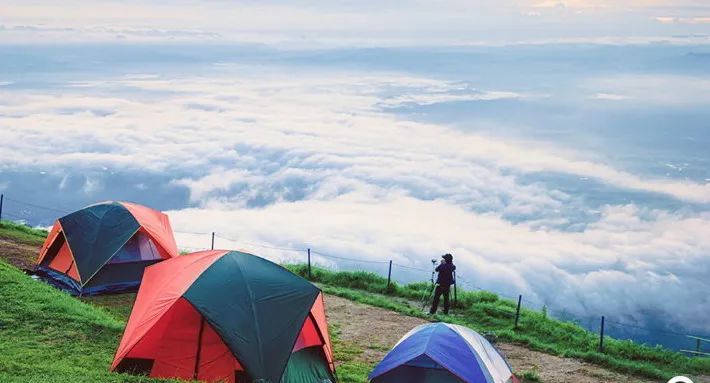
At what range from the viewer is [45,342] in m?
15.1

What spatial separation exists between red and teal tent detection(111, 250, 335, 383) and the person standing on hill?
23.1ft

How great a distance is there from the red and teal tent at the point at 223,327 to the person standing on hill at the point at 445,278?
706 cm

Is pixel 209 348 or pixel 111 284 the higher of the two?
pixel 209 348

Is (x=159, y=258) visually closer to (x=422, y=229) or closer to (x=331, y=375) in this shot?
(x=331, y=375)

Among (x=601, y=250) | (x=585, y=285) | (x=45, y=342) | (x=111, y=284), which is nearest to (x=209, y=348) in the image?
(x=45, y=342)

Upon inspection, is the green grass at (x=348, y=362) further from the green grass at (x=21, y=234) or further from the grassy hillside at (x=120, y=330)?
the green grass at (x=21, y=234)

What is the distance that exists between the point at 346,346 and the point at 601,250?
6750 inches

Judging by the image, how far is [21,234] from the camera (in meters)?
28.3

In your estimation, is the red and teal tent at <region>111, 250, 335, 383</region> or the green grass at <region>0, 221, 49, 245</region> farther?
the green grass at <region>0, 221, 49, 245</region>

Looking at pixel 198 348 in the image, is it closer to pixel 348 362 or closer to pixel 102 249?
pixel 348 362

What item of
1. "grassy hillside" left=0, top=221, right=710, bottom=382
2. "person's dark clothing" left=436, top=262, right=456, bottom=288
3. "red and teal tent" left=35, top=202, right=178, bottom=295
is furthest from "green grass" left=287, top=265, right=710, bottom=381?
"red and teal tent" left=35, top=202, right=178, bottom=295

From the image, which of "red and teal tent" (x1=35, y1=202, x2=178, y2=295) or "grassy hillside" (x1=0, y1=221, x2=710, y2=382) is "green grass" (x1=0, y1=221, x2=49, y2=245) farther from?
"red and teal tent" (x1=35, y1=202, x2=178, y2=295)

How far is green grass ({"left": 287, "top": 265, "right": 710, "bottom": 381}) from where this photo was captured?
18.7 m

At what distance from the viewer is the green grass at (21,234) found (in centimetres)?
2712
